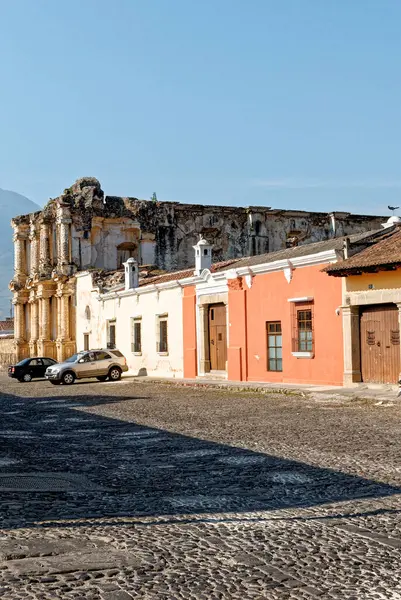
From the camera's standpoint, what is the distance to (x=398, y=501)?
7.07 m

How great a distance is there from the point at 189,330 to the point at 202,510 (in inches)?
958

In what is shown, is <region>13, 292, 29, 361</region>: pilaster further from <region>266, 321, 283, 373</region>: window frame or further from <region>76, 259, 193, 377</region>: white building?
<region>266, 321, 283, 373</region>: window frame

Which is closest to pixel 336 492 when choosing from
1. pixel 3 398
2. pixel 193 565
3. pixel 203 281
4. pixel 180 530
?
pixel 180 530

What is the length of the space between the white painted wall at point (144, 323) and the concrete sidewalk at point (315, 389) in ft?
13.5

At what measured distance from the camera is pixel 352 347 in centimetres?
2234

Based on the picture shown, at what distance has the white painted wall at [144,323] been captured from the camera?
106 feet

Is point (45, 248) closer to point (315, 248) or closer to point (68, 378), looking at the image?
point (68, 378)

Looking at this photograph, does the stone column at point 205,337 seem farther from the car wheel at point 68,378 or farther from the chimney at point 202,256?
the car wheel at point 68,378

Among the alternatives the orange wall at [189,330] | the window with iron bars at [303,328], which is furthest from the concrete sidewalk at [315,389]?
the orange wall at [189,330]

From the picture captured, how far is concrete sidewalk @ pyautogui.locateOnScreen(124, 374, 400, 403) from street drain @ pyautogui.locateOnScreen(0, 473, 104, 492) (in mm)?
11355

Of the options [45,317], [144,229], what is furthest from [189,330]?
[45,317]

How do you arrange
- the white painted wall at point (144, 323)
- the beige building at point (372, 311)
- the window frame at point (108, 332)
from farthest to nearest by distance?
the window frame at point (108, 332), the white painted wall at point (144, 323), the beige building at point (372, 311)

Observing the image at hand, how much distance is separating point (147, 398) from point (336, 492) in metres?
14.4

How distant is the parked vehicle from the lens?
31.7 m
